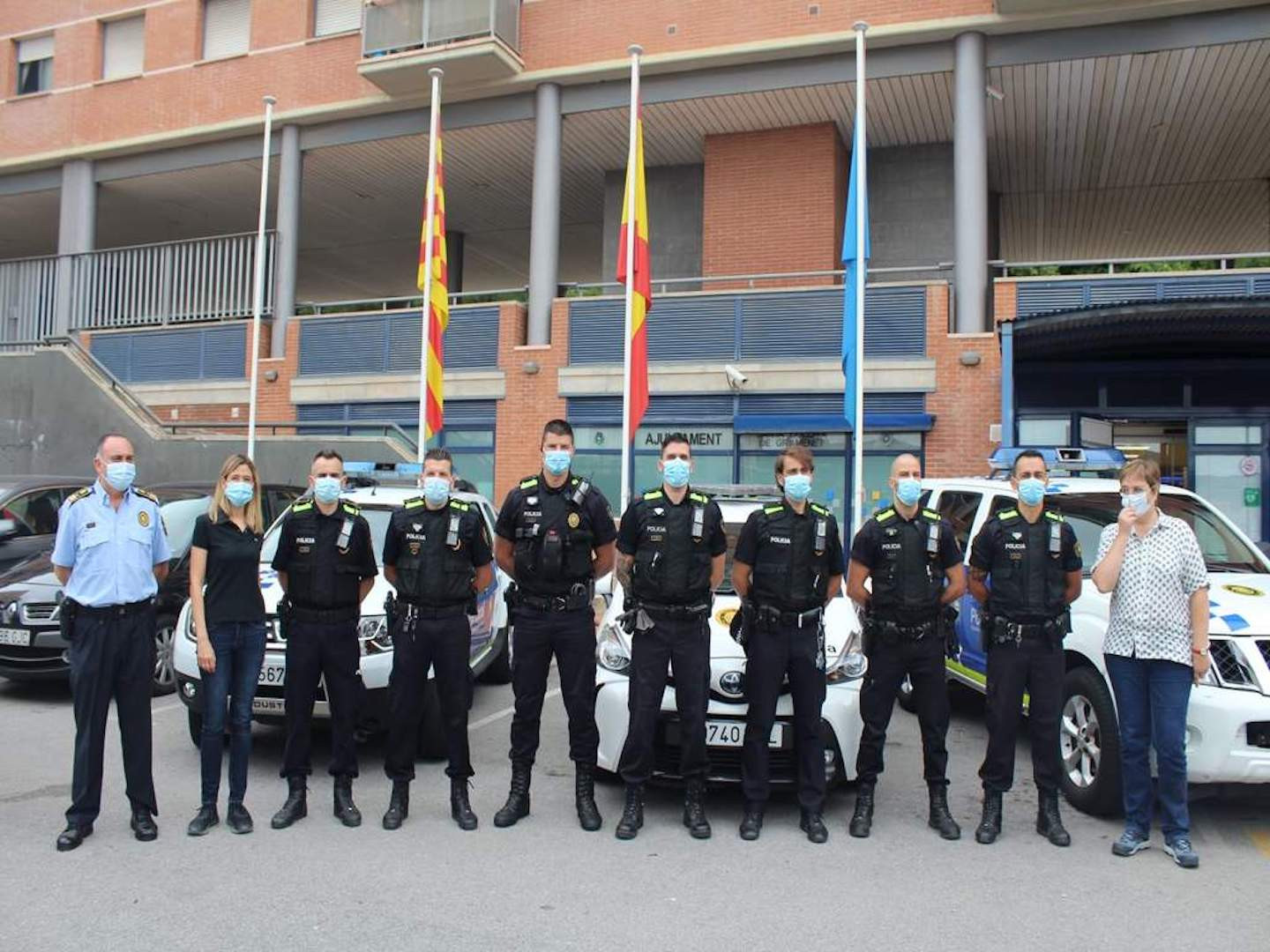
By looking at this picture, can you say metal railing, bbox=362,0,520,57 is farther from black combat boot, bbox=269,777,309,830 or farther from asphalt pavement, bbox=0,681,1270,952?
black combat boot, bbox=269,777,309,830

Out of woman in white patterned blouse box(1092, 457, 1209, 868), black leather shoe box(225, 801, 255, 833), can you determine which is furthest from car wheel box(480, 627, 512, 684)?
woman in white patterned blouse box(1092, 457, 1209, 868)

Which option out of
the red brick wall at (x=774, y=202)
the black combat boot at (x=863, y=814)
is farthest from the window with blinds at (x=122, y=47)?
the black combat boot at (x=863, y=814)

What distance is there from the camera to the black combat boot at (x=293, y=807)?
5.16m

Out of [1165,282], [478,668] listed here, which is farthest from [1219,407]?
[478,668]

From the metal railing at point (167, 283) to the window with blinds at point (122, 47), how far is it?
144 inches

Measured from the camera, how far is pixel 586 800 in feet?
17.4

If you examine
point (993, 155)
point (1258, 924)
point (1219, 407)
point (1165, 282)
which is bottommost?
point (1258, 924)

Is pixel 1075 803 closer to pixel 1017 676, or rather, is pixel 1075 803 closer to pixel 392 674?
pixel 1017 676

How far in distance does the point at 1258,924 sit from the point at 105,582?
5.24 m

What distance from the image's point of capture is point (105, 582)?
5.00 metres

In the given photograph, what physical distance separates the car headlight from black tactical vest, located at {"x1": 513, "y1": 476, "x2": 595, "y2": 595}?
55 cm

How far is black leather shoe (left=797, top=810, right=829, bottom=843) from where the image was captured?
16.7 feet

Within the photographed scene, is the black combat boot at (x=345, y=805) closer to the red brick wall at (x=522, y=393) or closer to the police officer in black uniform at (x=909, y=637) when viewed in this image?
the police officer in black uniform at (x=909, y=637)

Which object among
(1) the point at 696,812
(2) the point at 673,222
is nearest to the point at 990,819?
(1) the point at 696,812
